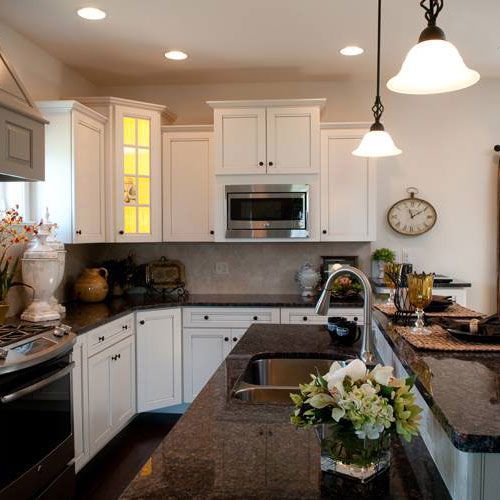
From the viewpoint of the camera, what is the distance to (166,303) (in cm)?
380

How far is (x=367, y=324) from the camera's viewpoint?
170cm

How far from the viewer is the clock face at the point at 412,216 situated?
14.0 ft

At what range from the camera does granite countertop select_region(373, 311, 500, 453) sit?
92 centimetres

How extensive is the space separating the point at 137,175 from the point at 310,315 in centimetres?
174

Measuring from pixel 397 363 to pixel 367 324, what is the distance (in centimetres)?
19

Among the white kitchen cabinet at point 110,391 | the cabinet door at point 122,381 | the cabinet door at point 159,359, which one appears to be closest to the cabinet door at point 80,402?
the white kitchen cabinet at point 110,391

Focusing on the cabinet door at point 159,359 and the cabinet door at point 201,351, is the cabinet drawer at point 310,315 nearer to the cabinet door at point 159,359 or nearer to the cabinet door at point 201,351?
the cabinet door at point 201,351

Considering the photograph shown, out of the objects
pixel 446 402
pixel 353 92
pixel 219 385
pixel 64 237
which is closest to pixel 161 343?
pixel 64 237

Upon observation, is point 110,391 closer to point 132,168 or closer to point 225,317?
point 225,317

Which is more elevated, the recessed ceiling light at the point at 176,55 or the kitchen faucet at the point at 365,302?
the recessed ceiling light at the point at 176,55

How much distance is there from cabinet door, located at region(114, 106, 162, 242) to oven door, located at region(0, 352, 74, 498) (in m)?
1.62

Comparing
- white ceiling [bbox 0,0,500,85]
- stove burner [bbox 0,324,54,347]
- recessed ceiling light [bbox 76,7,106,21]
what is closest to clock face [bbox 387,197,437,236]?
white ceiling [bbox 0,0,500,85]

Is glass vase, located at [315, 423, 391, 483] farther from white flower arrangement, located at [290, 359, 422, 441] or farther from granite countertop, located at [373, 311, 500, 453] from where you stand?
granite countertop, located at [373, 311, 500, 453]

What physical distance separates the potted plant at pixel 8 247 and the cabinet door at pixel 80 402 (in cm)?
44
